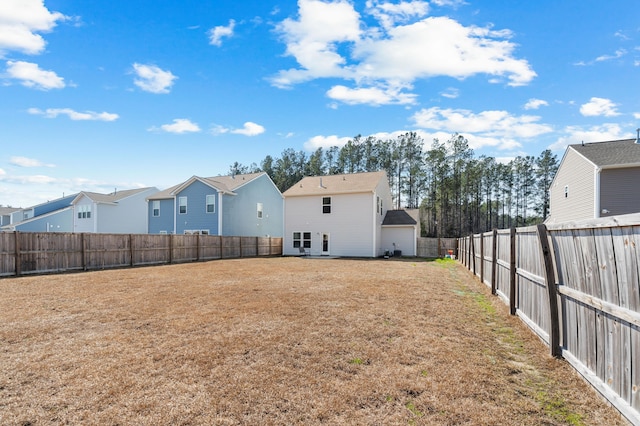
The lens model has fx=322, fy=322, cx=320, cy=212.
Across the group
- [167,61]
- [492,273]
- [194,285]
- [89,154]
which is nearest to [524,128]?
[492,273]

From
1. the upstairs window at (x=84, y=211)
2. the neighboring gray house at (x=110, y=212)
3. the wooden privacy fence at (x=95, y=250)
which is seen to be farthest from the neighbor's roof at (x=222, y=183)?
the upstairs window at (x=84, y=211)

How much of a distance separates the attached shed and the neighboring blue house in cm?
1099

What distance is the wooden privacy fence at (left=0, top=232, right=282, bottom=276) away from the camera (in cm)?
1180

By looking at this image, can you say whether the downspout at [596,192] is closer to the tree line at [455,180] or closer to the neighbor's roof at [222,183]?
the neighbor's roof at [222,183]

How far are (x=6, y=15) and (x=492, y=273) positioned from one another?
14.4 meters

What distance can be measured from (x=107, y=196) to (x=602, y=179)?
1524 inches

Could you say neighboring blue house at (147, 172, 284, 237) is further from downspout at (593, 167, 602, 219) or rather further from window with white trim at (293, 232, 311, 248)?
downspout at (593, 167, 602, 219)

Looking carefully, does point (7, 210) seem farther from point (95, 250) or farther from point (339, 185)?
point (339, 185)

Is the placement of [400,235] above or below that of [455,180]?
below

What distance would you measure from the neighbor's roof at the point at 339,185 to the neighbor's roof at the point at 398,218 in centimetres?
309

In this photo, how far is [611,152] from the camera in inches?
661

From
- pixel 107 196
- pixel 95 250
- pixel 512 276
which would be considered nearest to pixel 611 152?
pixel 512 276

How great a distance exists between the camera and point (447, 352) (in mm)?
4113

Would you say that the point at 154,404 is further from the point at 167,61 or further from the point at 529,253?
the point at 167,61
